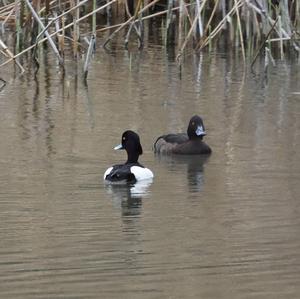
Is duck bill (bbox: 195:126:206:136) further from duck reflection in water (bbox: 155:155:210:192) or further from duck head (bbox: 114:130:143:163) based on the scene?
duck head (bbox: 114:130:143:163)

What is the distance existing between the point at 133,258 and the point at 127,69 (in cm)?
935

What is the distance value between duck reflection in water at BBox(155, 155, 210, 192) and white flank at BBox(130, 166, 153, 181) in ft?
1.11

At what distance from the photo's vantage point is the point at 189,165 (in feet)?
37.9

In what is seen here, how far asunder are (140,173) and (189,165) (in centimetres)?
134

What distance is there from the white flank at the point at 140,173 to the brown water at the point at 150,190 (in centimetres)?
14

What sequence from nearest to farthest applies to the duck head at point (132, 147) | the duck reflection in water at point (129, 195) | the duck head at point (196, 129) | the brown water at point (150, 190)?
the brown water at point (150, 190) < the duck reflection in water at point (129, 195) < the duck head at point (132, 147) < the duck head at point (196, 129)

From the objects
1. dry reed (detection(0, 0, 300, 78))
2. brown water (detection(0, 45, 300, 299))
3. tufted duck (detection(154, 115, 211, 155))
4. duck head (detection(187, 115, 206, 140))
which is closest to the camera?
brown water (detection(0, 45, 300, 299))

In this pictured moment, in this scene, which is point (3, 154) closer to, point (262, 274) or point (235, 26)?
point (262, 274)

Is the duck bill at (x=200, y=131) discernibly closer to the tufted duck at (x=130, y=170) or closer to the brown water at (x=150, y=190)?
the brown water at (x=150, y=190)

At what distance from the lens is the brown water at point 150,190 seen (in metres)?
7.15

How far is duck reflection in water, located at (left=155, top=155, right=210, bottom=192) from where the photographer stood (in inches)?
417

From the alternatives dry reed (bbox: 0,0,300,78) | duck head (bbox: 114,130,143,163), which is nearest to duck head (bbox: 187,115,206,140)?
duck head (bbox: 114,130,143,163)

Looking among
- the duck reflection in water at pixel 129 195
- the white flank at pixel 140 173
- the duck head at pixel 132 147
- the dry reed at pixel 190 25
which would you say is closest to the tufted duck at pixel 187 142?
the duck head at pixel 132 147

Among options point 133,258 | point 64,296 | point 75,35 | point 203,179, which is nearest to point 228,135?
point 203,179
